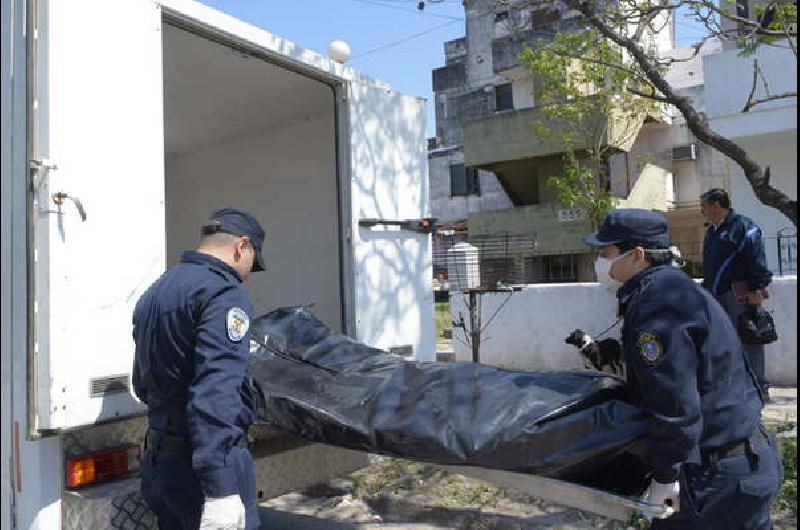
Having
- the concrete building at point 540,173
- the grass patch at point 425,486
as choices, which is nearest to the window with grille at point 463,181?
the concrete building at point 540,173

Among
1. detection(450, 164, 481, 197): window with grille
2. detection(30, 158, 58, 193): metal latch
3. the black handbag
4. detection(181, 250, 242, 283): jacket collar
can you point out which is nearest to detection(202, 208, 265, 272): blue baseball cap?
detection(181, 250, 242, 283): jacket collar

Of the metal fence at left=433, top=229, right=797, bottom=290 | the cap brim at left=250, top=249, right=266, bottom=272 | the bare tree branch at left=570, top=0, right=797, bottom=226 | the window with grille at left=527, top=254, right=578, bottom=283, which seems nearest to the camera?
the cap brim at left=250, top=249, right=266, bottom=272

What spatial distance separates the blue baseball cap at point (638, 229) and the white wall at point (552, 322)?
18.1ft

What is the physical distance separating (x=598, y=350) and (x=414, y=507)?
5.97 feet

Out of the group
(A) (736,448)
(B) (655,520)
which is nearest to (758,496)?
(A) (736,448)

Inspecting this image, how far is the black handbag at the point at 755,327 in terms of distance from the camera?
459 cm

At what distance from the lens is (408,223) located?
4.19 metres

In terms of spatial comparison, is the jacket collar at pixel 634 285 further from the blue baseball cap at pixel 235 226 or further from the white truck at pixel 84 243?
the white truck at pixel 84 243

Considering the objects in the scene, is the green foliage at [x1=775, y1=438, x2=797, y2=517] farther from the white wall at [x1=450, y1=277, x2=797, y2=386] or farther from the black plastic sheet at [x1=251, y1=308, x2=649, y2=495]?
the white wall at [x1=450, y1=277, x2=797, y2=386]

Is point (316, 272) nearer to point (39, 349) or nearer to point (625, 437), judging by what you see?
point (39, 349)

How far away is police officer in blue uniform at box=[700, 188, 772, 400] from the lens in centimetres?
466

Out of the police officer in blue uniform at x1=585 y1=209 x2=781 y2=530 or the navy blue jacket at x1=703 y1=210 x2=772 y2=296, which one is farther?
the navy blue jacket at x1=703 y1=210 x2=772 y2=296

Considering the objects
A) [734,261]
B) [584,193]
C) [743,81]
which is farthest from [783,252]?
[734,261]

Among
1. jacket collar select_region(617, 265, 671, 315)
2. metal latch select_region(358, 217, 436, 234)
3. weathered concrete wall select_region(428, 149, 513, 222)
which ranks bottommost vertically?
jacket collar select_region(617, 265, 671, 315)
